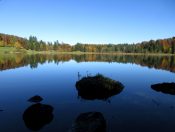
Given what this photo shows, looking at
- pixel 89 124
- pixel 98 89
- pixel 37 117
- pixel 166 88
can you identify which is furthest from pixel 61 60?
pixel 89 124

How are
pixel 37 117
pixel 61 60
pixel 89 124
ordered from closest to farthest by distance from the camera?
1. pixel 89 124
2. pixel 37 117
3. pixel 61 60

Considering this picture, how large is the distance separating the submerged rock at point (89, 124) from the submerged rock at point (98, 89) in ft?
40.3

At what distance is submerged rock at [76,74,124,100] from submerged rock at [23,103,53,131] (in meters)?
8.61

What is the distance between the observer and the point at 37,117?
21.1 metres

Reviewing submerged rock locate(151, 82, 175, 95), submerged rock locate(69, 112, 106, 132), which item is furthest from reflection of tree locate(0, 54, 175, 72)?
submerged rock locate(69, 112, 106, 132)

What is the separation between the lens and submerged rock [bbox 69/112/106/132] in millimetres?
16516

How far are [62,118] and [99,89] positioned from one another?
13212 mm

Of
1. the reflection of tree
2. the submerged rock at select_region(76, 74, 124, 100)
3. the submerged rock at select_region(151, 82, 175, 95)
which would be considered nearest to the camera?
the submerged rock at select_region(76, 74, 124, 100)

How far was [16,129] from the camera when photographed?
1873cm

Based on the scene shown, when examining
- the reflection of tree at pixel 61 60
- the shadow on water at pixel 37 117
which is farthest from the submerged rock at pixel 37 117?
the reflection of tree at pixel 61 60

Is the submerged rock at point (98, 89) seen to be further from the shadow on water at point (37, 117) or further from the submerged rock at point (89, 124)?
the submerged rock at point (89, 124)

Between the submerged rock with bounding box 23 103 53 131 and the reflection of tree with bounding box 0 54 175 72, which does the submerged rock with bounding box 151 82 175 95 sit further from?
the reflection of tree with bounding box 0 54 175 72

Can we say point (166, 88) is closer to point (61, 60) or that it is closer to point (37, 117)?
point (37, 117)

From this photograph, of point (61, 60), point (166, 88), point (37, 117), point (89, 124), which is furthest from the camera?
point (61, 60)
